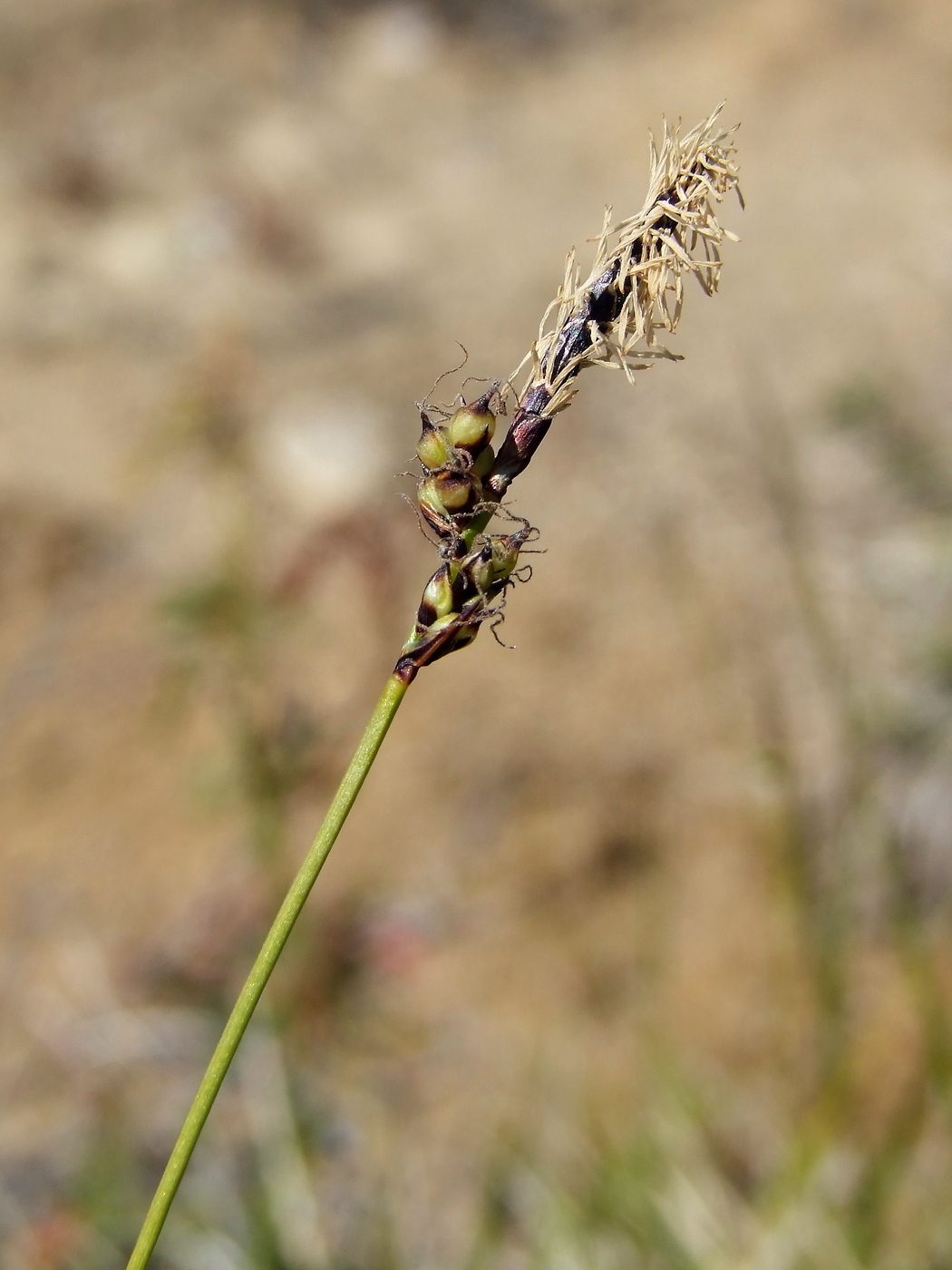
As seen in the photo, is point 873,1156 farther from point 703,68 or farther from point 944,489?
point 703,68

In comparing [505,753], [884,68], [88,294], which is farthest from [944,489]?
[884,68]

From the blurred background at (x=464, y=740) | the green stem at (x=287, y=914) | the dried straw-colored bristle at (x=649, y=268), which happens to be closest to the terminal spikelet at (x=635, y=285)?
the dried straw-colored bristle at (x=649, y=268)

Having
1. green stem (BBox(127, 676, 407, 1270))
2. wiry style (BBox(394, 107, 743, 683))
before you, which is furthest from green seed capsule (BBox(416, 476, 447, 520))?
green stem (BBox(127, 676, 407, 1270))

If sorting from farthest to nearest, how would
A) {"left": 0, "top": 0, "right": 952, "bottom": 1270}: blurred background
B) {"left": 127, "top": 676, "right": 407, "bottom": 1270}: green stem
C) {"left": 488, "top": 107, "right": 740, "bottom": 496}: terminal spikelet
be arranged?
{"left": 0, "top": 0, "right": 952, "bottom": 1270}: blurred background, {"left": 488, "top": 107, "right": 740, "bottom": 496}: terminal spikelet, {"left": 127, "top": 676, "right": 407, "bottom": 1270}: green stem

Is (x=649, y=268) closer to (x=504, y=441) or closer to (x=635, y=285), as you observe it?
(x=635, y=285)

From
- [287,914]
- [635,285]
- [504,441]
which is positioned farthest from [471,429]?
[287,914]

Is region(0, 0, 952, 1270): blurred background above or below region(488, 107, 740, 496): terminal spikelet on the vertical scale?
above

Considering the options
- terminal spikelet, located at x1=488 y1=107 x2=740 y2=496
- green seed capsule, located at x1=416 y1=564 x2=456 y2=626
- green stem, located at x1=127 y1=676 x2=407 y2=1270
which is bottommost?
green stem, located at x1=127 y1=676 x2=407 y2=1270

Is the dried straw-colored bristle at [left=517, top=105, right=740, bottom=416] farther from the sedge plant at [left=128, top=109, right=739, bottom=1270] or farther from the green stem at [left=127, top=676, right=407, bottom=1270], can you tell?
the green stem at [left=127, top=676, right=407, bottom=1270]

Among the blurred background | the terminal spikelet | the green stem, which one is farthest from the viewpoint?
the blurred background
